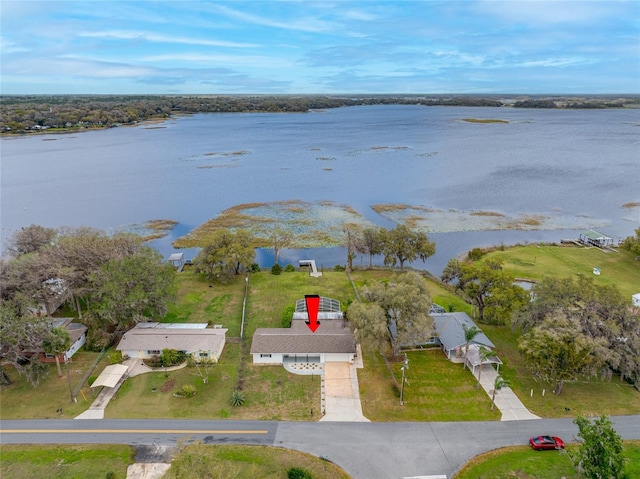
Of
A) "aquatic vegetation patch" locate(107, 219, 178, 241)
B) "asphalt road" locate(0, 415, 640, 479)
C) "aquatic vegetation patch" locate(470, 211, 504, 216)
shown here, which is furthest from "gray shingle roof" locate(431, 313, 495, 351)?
"aquatic vegetation patch" locate(107, 219, 178, 241)

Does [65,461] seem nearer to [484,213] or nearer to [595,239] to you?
[595,239]

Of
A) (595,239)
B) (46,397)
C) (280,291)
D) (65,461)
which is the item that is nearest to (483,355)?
(280,291)

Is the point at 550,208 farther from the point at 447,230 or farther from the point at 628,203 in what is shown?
the point at 447,230

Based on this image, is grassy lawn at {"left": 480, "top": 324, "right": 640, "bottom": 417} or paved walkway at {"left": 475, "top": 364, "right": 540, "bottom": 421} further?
grassy lawn at {"left": 480, "top": 324, "right": 640, "bottom": 417}

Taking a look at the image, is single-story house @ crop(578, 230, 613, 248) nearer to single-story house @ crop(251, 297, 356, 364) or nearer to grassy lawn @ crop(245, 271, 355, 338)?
grassy lawn @ crop(245, 271, 355, 338)

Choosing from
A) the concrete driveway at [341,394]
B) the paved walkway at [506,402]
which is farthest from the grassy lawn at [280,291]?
the paved walkway at [506,402]

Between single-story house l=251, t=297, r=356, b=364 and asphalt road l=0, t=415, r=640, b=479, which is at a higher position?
single-story house l=251, t=297, r=356, b=364
